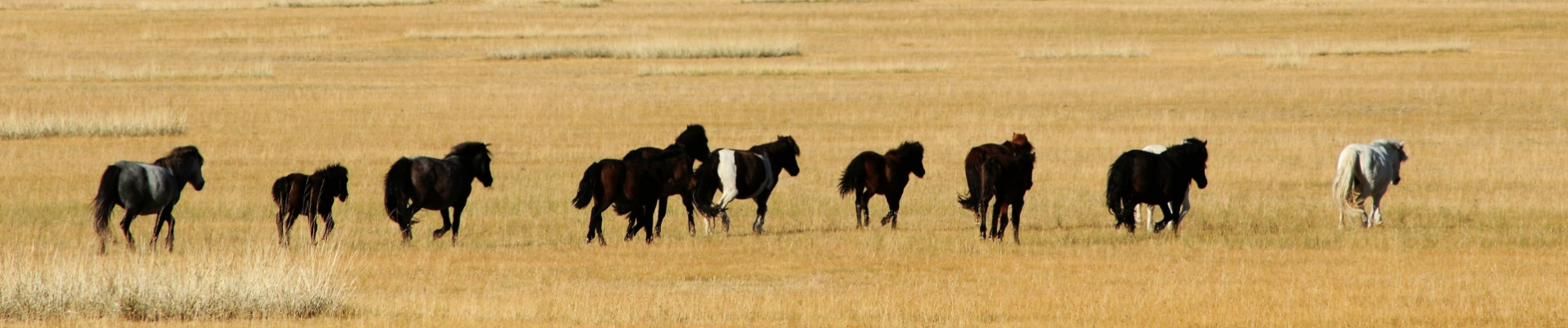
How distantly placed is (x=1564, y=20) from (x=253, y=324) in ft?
185

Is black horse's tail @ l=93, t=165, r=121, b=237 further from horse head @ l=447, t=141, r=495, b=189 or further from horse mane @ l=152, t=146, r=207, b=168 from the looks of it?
horse head @ l=447, t=141, r=495, b=189

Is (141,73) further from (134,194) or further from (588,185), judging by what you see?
(588,185)

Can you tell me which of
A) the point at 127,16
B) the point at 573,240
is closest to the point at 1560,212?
the point at 573,240

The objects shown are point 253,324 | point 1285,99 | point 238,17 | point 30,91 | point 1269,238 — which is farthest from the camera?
point 238,17

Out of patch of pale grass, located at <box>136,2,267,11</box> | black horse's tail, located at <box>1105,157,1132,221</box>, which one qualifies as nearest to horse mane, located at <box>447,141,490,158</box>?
black horse's tail, located at <box>1105,157,1132,221</box>

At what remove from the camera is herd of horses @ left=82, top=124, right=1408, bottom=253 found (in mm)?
13914

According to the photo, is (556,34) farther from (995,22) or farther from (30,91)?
(30,91)

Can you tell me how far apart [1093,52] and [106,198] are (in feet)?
125

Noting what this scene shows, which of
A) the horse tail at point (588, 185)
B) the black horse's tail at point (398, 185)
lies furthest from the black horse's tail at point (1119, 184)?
the black horse's tail at point (398, 185)

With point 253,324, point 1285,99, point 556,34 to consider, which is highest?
point 556,34

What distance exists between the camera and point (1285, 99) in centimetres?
3322

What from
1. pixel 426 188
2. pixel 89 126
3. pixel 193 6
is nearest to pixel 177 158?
pixel 426 188

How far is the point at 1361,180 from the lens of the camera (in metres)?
15.9

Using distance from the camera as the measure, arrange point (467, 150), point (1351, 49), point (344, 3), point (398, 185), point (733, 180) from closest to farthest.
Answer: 1. point (398, 185)
2. point (467, 150)
3. point (733, 180)
4. point (1351, 49)
5. point (344, 3)
